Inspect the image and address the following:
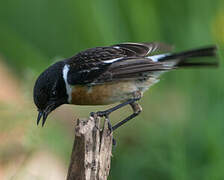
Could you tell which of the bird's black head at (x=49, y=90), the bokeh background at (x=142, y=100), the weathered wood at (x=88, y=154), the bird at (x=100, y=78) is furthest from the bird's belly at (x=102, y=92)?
the weathered wood at (x=88, y=154)

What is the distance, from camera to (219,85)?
6785 mm

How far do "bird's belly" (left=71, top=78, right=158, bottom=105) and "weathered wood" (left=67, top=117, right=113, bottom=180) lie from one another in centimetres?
93

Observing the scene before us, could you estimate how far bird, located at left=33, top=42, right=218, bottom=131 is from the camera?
5016mm

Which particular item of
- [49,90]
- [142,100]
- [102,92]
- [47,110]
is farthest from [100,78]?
[142,100]

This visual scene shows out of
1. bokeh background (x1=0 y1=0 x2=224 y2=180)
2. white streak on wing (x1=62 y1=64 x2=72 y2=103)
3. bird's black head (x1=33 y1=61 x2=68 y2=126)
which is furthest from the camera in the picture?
bokeh background (x1=0 y1=0 x2=224 y2=180)

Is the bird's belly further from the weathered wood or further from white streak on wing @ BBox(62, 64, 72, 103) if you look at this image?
the weathered wood

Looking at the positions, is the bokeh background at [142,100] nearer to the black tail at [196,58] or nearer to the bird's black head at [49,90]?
the bird's black head at [49,90]

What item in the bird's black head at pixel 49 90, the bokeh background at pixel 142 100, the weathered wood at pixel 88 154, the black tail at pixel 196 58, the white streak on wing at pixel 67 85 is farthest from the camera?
the bokeh background at pixel 142 100

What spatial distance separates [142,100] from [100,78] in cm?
253

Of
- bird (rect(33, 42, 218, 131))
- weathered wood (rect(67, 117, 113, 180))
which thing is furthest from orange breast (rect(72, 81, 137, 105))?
weathered wood (rect(67, 117, 113, 180))

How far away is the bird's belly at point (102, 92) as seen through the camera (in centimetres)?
506

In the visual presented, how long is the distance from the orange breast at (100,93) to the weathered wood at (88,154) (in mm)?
924

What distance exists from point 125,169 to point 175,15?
2.54 meters

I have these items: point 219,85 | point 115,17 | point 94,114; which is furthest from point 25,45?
point 94,114
